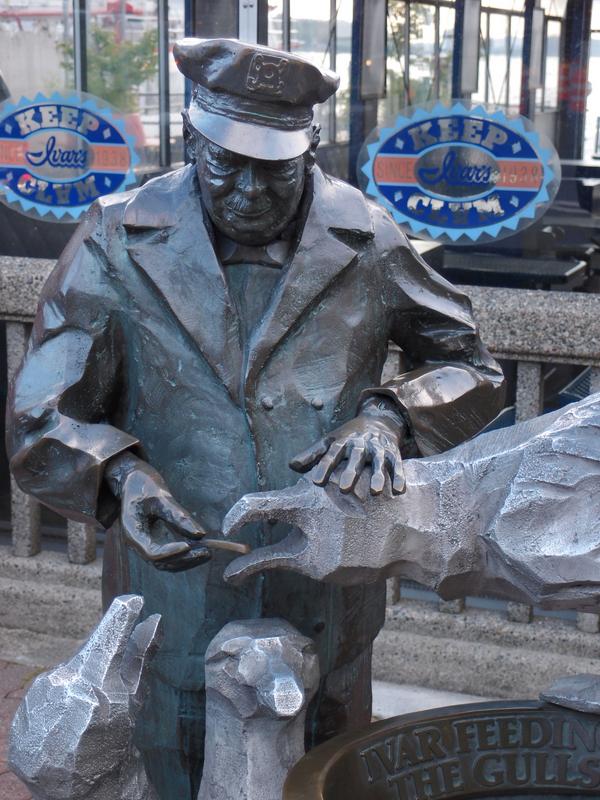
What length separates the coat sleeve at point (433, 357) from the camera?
2.47 meters

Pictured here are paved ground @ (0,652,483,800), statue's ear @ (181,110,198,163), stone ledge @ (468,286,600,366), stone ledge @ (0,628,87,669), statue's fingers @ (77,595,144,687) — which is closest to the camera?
statue's fingers @ (77,595,144,687)

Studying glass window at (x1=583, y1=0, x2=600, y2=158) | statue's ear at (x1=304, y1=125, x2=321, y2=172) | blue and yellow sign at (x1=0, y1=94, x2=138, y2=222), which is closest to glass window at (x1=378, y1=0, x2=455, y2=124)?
glass window at (x1=583, y1=0, x2=600, y2=158)

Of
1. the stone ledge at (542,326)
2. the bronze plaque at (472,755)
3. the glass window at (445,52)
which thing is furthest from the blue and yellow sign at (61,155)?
the bronze plaque at (472,755)

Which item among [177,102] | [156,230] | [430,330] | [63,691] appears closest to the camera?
[63,691]

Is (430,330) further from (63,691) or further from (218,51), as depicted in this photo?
(63,691)

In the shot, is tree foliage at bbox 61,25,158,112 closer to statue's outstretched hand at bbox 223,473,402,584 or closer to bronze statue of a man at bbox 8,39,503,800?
bronze statue of a man at bbox 8,39,503,800

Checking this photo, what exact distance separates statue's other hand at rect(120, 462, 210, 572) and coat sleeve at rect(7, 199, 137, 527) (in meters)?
0.10

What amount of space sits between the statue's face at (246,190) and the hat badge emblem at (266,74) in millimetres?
119

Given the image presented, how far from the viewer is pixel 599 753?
2215 mm

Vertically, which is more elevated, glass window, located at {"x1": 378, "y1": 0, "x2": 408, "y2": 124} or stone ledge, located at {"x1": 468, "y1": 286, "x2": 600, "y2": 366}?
glass window, located at {"x1": 378, "y1": 0, "x2": 408, "y2": 124}

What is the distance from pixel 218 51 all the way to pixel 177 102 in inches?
117

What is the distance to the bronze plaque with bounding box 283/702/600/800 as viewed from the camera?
211 cm

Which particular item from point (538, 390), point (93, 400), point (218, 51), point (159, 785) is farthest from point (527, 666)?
point (218, 51)

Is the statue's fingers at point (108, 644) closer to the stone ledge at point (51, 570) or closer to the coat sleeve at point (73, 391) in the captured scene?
the coat sleeve at point (73, 391)
